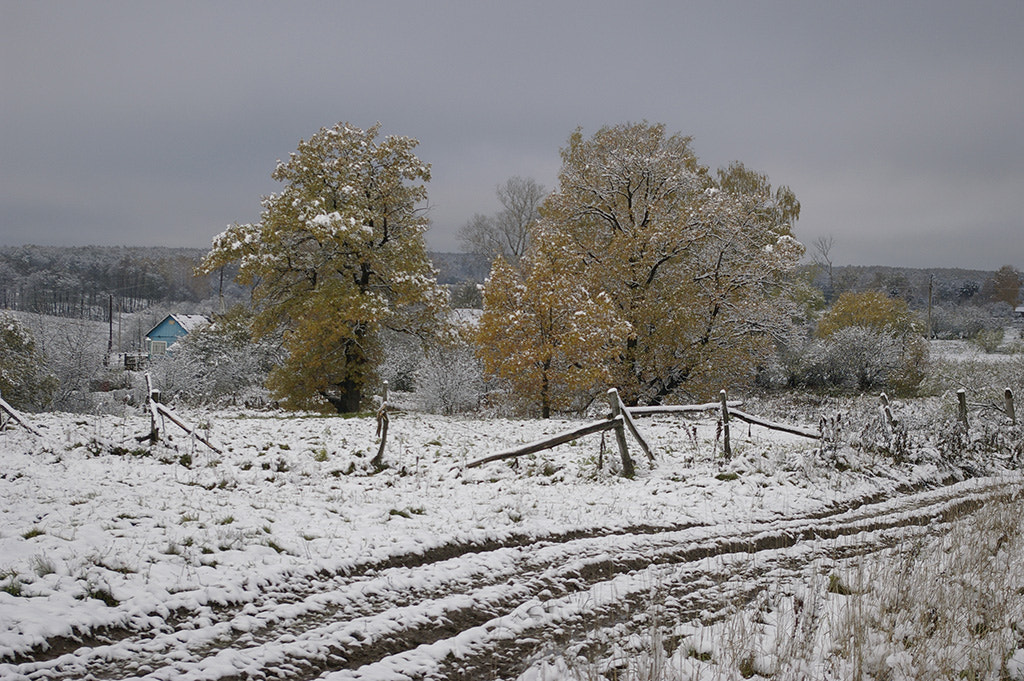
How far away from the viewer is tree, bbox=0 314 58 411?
22.0 meters

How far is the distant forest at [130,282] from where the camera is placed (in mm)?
82625

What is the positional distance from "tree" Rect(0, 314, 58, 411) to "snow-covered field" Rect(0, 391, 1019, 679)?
13.8m

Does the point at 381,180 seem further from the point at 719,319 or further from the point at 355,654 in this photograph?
the point at 355,654

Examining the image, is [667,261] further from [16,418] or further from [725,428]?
[16,418]

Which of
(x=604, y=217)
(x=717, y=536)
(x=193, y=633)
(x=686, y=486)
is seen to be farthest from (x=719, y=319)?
(x=193, y=633)

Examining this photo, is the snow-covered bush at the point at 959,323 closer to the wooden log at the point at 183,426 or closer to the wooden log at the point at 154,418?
the wooden log at the point at 183,426

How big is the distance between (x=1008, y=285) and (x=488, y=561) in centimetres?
10959

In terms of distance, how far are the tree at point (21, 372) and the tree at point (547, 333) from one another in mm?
18443

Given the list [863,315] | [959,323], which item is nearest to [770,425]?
[863,315]

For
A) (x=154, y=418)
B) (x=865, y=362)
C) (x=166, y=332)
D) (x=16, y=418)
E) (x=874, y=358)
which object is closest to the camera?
(x=16, y=418)

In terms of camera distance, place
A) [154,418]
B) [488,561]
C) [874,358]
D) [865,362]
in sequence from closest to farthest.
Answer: [488,561] → [154,418] → [874,358] → [865,362]

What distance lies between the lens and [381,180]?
20.8 meters

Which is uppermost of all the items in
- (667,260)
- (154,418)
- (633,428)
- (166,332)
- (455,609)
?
(667,260)

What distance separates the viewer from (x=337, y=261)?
2003 centimetres
